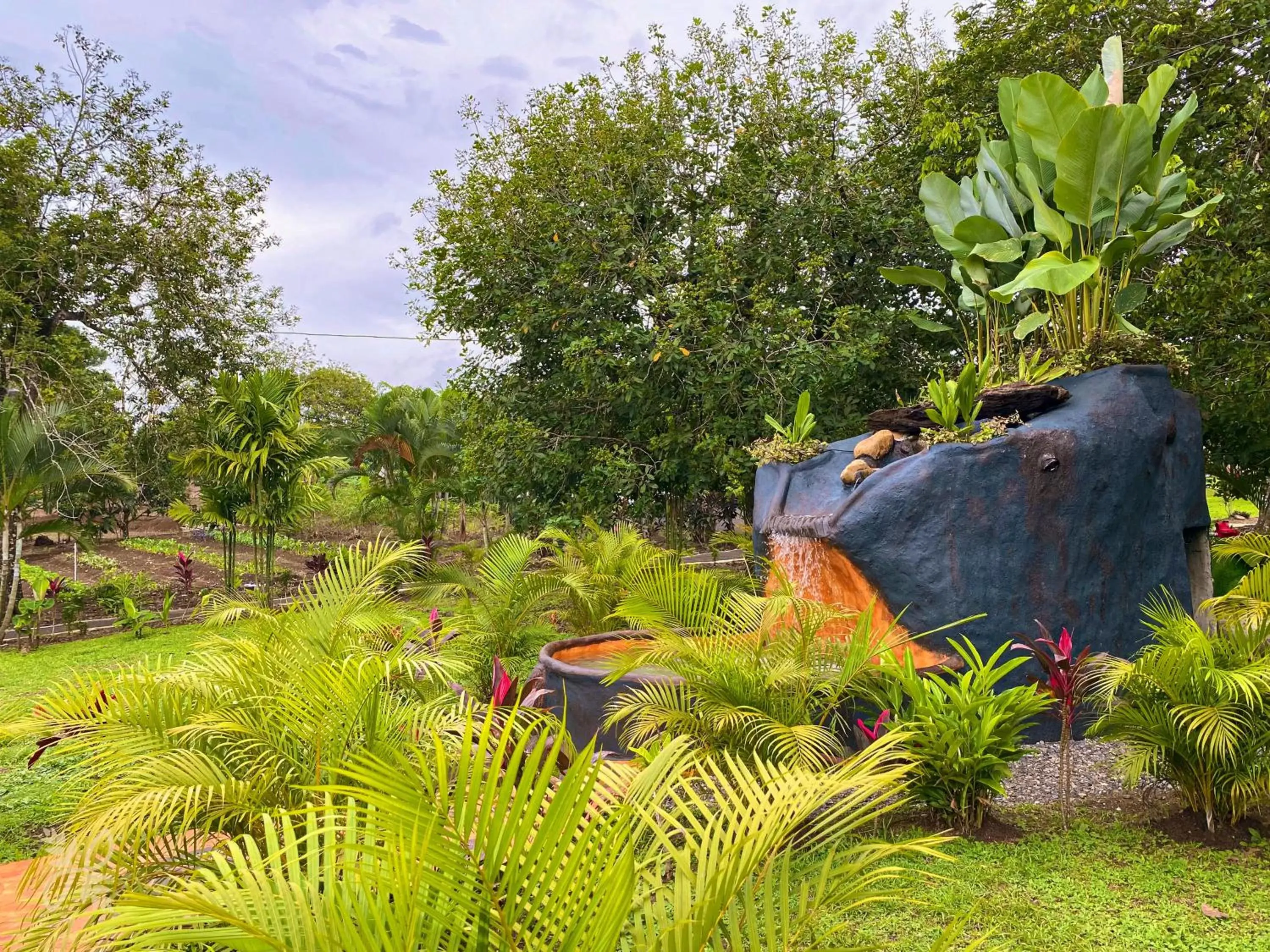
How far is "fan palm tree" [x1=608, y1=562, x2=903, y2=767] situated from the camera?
12.9ft

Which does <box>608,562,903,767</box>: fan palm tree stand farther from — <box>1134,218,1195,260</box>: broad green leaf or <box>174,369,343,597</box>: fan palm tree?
<box>174,369,343,597</box>: fan palm tree

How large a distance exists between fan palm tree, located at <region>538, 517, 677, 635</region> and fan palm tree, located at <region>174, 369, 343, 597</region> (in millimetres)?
3303

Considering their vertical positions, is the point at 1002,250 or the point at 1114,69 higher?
the point at 1114,69

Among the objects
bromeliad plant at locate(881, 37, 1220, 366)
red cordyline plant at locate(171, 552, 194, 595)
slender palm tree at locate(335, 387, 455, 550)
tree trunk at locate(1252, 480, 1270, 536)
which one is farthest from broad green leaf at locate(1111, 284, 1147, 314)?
red cordyline plant at locate(171, 552, 194, 595)

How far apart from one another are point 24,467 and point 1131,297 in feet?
37.4

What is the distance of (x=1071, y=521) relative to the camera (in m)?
5.57

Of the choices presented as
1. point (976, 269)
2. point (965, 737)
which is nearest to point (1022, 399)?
point (976, 269)

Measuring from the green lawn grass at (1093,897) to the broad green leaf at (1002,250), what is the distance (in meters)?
4.35

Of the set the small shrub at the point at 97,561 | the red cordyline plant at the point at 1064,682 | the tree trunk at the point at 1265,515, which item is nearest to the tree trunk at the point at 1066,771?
the red cordyline plant at the point at 1064,682

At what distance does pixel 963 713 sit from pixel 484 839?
117 inches

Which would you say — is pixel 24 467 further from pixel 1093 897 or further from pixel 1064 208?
pixel 1093 897

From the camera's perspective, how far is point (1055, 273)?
5.64 m

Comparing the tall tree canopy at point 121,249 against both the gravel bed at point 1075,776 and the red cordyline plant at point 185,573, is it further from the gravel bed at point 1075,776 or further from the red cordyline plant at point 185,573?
the gravel bed at point 1075,776

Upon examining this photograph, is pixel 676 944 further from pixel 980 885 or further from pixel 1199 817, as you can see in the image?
pixel 1199 817
